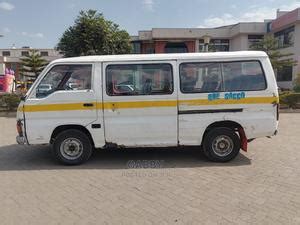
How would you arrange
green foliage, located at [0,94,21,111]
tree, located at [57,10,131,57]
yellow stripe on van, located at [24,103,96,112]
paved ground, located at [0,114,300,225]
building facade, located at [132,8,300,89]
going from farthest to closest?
building facade, located at [132,8,300,89]
tree, located at [57,10,131,57]
green foliage, located at [0,94,21,111]
yellow stripe on van, located at [24,103,96,112]
paved ground, located at [0,114,300,225]

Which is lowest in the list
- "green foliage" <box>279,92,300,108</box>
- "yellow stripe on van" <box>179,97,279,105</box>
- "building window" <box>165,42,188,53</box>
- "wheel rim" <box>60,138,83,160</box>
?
"wheel rim" <box>60,138,83,160</box>

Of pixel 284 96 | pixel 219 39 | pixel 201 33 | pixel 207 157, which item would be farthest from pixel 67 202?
pixel 219 39

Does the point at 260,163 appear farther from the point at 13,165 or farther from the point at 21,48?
the point at 21,48

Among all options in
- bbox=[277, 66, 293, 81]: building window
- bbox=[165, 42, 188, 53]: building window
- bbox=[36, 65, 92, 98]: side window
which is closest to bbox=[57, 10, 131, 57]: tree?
bbox=[36, 65, 92, 98]: side window

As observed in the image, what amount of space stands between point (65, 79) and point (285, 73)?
29.3 metres

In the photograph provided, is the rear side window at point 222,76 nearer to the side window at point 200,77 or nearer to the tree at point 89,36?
the side window at point 200,77

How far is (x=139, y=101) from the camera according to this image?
6.03 metres

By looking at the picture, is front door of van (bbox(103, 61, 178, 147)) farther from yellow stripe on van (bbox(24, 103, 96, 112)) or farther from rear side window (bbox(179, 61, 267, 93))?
yellow stripe on van (bbox(24, 103, 96, 112))

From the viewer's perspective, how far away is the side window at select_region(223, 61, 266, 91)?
20.0ft

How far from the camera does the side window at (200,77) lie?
6094mm

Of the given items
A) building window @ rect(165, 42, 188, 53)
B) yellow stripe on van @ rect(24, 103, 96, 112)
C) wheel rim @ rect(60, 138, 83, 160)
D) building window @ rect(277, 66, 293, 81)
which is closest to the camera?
yellow stripe on van @ rect(24, 103, 96, 112)

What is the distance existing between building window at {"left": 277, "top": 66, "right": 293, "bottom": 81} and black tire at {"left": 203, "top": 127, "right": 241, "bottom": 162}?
87.5 ft

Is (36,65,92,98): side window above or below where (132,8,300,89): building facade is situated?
below

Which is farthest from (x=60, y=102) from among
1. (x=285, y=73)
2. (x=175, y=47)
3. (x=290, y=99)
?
(x=175, y=47)
